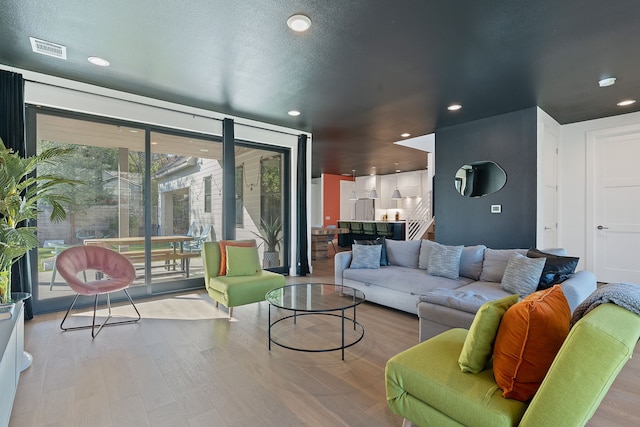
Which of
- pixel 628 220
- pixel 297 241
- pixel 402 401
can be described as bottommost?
pixel 402 401

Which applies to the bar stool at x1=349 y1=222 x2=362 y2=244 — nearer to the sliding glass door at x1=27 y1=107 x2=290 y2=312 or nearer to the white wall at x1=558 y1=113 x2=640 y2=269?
the sliding glass door at x1=27 y1=107 x2=290 y2=312

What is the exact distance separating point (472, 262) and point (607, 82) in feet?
8.86

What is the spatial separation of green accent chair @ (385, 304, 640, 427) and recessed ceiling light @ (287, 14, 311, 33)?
8.47 ft

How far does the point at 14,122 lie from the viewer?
3463 millimetres

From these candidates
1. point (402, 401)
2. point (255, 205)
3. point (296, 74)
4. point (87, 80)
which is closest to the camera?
point (402, 401)

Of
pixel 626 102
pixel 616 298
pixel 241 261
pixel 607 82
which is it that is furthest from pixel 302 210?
pixel 626 102

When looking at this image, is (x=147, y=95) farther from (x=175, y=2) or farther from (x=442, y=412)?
(x=442, y=412)

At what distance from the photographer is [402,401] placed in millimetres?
1694

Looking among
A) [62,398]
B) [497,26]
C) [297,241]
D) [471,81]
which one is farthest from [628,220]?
[62,398]

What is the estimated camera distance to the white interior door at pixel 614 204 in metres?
5.04

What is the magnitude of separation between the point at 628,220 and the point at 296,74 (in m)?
5.79

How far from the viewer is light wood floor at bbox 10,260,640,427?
6.36 feet

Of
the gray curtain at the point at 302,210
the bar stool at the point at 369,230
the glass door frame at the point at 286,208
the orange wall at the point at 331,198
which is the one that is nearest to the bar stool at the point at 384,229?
the bar stool at the point at 369,230

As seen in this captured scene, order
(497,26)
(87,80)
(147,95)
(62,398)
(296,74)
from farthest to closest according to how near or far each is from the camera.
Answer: (147,95) < (87,80) < (296,74) < (497,26) < (62,398)
